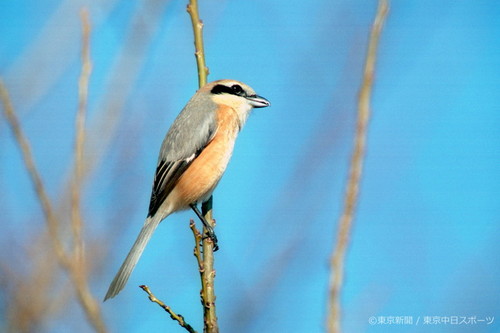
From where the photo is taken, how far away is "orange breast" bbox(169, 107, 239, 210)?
3.26m

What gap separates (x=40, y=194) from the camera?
3.72 ft

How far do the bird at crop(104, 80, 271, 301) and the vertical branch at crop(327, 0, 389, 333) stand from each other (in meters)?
2.08

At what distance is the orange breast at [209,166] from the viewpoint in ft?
10.7

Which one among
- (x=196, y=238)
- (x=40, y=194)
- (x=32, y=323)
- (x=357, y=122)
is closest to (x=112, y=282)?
(x=196, y=238)

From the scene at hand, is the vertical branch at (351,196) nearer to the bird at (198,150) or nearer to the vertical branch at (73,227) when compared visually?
the vertical branch at (73,227)

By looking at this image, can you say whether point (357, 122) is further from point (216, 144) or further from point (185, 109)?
point (185, 109)

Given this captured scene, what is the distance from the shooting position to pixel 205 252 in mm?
2430

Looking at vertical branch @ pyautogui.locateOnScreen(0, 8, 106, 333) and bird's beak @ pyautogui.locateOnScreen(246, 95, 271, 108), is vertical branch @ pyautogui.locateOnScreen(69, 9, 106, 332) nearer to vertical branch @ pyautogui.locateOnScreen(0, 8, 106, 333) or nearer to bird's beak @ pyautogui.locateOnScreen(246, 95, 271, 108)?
vertical branch @ pyautogui.locateOnScreen(0, 8, 106, 333)

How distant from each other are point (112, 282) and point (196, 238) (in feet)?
1.79

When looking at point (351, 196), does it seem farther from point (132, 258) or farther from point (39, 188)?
point (132, 258)

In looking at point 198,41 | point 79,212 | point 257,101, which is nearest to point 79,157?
point 79,212

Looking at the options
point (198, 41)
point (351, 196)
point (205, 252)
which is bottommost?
point (205, 252)

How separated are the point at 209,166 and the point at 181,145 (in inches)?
7.9

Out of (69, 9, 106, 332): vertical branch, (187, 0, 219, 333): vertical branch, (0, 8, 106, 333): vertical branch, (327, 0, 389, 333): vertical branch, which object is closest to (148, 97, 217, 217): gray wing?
(187, 0, 219, 333): vertical branch
